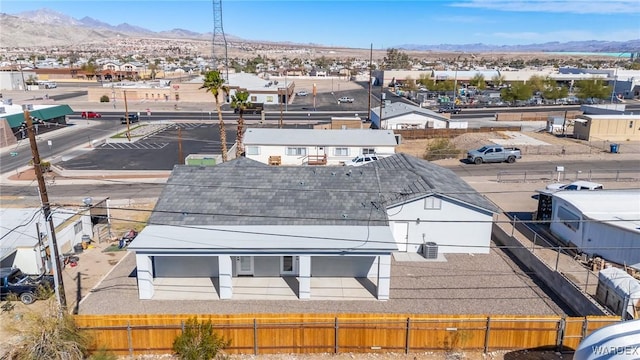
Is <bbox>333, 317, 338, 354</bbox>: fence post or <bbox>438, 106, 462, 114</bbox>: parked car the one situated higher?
<bbox>438, 106, 462, 114</bbox>: parked car

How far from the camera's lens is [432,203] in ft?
81.6

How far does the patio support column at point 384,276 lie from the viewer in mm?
19938

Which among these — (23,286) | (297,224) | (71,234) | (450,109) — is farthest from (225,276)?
(450,109)

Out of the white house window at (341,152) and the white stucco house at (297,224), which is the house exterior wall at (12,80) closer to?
the white house window at (341,152)

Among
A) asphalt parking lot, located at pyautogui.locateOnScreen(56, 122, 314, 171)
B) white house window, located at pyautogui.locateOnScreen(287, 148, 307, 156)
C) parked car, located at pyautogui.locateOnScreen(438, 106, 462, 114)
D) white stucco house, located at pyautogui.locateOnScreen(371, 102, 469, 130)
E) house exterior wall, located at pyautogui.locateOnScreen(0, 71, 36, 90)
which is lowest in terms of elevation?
asphalt parking lot, located at pyautogui.locateOnScreen(56, 122, 314, 171)

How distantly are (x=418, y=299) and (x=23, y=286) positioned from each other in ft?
56.4

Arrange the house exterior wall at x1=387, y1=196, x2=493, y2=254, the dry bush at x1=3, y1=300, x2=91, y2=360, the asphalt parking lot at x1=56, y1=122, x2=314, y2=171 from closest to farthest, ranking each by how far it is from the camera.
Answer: the dry bush at x1=3, y1=300, x2=91, y2=360, the house exterior wall at x1=387, y1=196, x2=493, y2=254, the asphalt parking lot at x1=56, y1=122, x2=314, y2=171

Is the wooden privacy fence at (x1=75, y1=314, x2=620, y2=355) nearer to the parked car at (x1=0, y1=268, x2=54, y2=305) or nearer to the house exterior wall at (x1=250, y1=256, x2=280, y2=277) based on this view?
the house exterior wall at (x1=250, y1=256, x2=280, y2=277)

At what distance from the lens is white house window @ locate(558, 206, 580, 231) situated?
2584 cm

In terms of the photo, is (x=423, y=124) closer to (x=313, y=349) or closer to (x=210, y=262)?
(x=210, y=262)

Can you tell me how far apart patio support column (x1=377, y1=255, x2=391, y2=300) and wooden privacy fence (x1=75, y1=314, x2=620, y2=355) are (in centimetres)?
386

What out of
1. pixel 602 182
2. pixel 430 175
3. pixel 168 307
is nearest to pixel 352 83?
pixel 602 182

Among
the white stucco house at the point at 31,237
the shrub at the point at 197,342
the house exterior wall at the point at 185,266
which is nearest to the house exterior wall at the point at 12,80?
the white stucco house at the point at 31,237

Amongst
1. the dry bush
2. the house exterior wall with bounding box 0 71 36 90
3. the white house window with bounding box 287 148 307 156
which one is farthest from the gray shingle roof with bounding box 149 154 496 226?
the house exterior wall with bounding box 0 71 36 90
